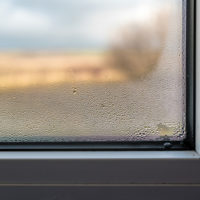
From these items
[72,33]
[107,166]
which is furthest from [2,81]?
[107,166]

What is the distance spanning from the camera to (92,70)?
3.07ft

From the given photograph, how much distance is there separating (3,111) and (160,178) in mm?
392

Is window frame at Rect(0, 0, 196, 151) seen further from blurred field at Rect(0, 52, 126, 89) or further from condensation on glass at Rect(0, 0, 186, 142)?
blurred field at Rect(0, 52, 126, 89)

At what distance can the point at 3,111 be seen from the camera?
94 cm

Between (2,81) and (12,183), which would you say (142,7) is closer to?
(2,81)

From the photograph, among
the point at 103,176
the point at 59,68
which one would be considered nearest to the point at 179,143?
the point at 103,176

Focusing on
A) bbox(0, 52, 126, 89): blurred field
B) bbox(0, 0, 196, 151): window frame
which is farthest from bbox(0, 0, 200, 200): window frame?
bbox(0, 52, 126, 89): blurred field

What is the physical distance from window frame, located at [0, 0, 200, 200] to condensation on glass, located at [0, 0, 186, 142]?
9cm

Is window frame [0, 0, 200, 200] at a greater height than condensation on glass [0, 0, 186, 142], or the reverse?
condensation on glass [0, 0, 186, 142]

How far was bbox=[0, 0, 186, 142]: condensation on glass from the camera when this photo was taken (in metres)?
0.92

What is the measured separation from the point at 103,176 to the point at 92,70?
0.82ft

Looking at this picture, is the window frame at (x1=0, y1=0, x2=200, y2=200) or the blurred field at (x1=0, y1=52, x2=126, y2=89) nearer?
the window frame at (x1=0, y1=0, x2=200, y2=200)

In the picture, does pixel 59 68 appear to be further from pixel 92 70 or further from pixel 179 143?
pixel 179 143

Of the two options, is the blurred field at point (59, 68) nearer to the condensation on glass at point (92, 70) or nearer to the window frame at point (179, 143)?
the condensation on glass at point (92, 70)
